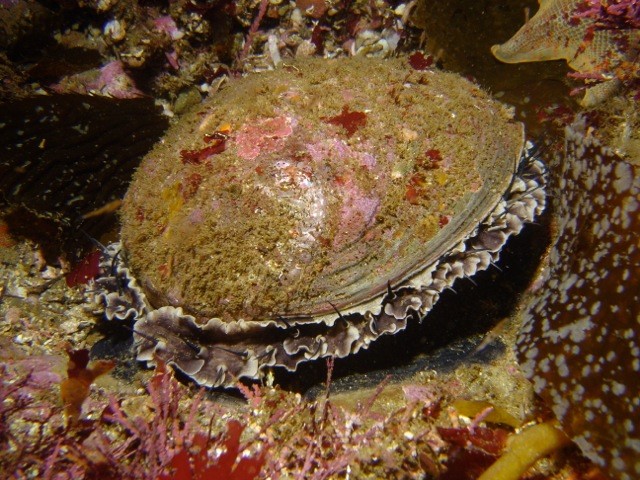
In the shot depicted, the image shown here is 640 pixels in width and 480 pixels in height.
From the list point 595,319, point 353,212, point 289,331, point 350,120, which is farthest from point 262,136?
point 595,319

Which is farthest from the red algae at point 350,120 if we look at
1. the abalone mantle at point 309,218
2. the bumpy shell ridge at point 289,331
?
the bumpy shell ridge at point 289,331

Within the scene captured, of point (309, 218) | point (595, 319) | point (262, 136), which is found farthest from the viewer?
point (262, 136)

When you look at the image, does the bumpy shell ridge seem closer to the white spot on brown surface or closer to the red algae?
the white spot on brown surface

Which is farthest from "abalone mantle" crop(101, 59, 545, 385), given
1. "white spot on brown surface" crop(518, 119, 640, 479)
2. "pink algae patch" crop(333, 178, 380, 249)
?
"white spot on brown surface" crop(518, 119, 640, 479)

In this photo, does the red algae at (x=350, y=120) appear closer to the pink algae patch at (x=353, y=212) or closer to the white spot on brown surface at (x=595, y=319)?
the pink algae patch at (x=353, y=212)

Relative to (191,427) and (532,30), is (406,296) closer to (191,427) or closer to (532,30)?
(191,427)

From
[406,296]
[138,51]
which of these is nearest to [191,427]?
[406,296]

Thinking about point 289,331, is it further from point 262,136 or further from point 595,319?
point 595,319
